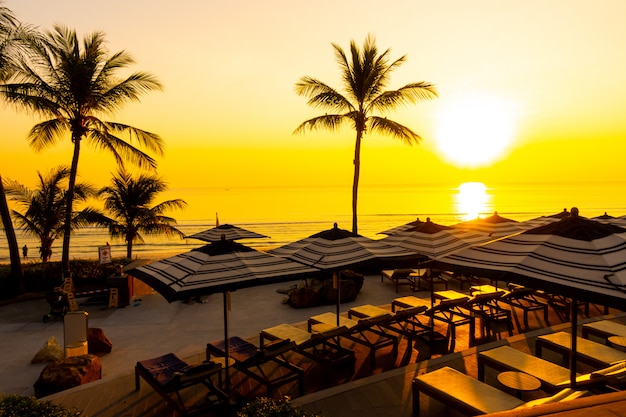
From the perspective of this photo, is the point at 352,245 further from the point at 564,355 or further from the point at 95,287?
the point at 95,287

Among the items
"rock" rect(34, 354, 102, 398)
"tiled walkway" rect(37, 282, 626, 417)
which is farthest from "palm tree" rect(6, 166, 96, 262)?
"tiled walkway" rect(37, 282, 626, 417)

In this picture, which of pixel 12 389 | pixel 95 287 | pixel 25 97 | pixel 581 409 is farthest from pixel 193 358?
pixel 25 97

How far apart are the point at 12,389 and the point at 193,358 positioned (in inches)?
137

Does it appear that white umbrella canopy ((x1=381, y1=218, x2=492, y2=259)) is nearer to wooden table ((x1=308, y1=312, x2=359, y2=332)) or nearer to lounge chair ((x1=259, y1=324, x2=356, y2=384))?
wooden table ((x1=308, y1=312, x2=359, y2=332))

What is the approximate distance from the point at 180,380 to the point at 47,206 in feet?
53.3

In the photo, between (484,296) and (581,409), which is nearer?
(581,409)

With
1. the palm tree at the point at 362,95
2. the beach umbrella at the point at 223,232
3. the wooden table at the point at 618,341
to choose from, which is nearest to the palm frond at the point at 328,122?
the palm tree at the point at 362,95

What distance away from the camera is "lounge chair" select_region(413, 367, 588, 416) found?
176 inches

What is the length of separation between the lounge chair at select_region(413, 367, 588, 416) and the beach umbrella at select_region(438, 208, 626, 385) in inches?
35.7

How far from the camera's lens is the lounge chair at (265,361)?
5828 mm

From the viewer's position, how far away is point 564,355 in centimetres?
635

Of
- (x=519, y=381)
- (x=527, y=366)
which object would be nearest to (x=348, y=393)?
(x=519, y=381)

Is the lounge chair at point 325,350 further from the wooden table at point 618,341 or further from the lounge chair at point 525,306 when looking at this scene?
the lounge chair at point 525,306

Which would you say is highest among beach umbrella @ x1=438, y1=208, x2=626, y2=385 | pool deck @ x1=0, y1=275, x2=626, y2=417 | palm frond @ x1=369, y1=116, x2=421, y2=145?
palm frond @ x1=369, y1=116, x2=421, y2=145
